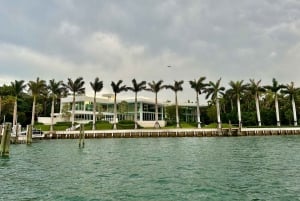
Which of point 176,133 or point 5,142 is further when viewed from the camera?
point 176,133

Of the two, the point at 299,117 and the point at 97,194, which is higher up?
the point at 299,117

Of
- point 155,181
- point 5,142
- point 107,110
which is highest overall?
point 107,110

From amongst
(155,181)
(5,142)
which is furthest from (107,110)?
(155,181)

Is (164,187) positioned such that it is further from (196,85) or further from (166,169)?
(196,85)

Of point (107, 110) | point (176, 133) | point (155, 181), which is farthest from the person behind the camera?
point (107, 110)

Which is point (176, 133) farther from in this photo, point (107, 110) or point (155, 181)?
point (155, 181)

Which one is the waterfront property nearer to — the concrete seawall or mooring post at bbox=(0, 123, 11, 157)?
the concrete seawall

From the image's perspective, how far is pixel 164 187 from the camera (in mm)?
17906

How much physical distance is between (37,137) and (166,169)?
201 feet

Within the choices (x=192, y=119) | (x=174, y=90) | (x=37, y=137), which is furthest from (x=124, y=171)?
(x=192, y=119)

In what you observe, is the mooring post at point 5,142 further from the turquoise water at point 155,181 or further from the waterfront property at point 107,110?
the waterfront property at point 107,110

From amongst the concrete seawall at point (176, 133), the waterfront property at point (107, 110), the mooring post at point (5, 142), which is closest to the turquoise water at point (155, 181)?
the mooring post at point (5, 142)

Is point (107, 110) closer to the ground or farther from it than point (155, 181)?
farther from it

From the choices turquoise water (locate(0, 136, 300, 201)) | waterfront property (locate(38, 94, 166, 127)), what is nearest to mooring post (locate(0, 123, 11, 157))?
turquoise water (locate(0, 136, 300, 201))
